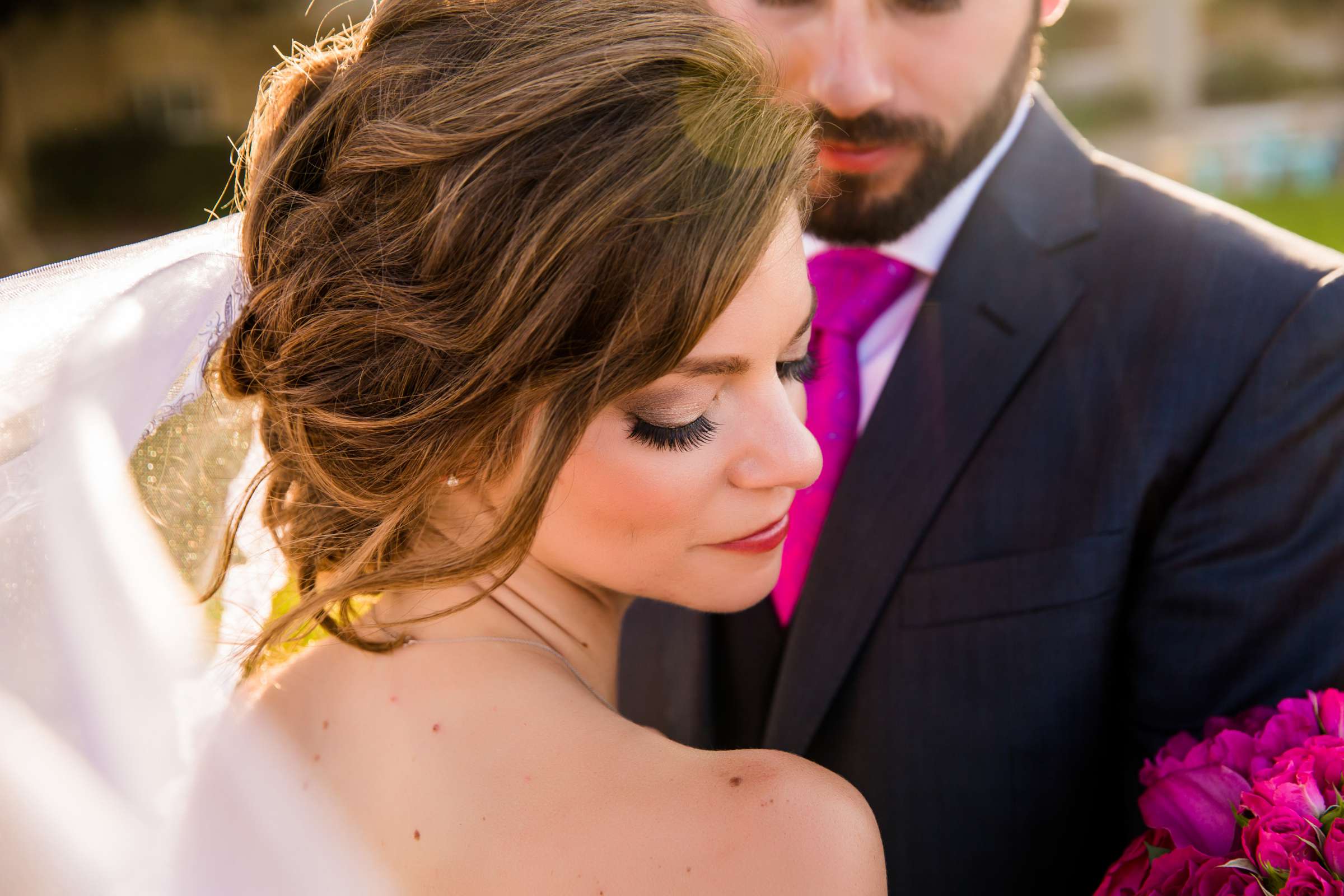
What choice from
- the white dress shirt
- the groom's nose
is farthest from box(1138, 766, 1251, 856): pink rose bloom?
the groom's nose

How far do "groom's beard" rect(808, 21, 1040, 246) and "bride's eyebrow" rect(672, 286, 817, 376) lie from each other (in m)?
0.84

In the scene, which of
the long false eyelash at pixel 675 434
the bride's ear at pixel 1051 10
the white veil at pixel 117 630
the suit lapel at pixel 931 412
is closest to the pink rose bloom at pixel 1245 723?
the suit lapel at pixel 931 412

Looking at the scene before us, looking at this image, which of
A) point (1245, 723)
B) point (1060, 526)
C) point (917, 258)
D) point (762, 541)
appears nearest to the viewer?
point (762, 541)

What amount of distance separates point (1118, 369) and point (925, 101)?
63cm

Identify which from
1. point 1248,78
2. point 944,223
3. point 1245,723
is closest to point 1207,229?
point 944,223

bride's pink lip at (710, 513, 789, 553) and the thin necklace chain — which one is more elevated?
bride's pink lip at (710, 513, 789, 553)

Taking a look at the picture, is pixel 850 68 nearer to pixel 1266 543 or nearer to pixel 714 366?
pixel 714 366

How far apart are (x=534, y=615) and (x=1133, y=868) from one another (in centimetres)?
92

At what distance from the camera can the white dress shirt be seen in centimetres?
225

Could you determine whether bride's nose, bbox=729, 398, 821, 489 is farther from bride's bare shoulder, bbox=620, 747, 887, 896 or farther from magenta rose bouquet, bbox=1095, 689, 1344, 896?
magenta rose bouquet, bbox=1095, 689, 1344, 896

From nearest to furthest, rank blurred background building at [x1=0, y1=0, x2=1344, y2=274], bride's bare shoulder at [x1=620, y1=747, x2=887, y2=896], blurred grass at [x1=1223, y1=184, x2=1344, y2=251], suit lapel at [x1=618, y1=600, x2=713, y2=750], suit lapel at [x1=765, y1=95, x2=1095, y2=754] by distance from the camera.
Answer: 1. bride's bare shoulder at [x1=620, y1=747, x2=887, y2=896]
2. suit lapel at [x1=765, y1=95, x2=1095, y2=754]
3. suit lapel at [x1=618, y1=600, x2=713, y2=750]
4. blurred background building at [x1=0, y1=0, x2=1344, y2=274]
5. blurred grass at [x1=1223, y1=184, x2=1344, y2=251]

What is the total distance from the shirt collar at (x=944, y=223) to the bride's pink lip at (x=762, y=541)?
0.81m

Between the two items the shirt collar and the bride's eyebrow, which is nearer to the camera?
the bride's eyebrow

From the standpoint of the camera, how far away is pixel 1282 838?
4.51 ft
